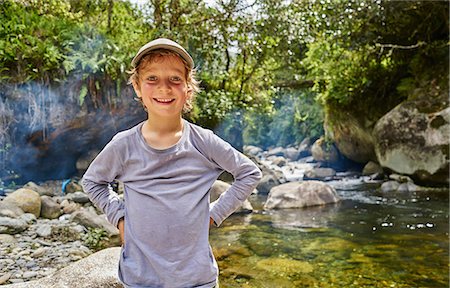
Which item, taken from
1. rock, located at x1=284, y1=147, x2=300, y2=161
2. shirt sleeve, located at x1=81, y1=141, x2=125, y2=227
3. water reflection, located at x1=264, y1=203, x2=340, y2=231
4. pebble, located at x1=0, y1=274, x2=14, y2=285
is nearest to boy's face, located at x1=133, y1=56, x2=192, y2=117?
shirt sleeve, located at x1=81, y1=141, x2=125, y2=227

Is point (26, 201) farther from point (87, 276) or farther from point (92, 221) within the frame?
point (87, 276)

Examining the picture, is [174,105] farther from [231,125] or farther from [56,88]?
[231,125]

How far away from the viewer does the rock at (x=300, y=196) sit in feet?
24.1

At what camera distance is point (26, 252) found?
3.96m

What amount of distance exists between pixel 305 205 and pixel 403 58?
5.70 meters

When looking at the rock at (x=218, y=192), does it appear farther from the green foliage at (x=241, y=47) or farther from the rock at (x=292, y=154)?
the rock at (x=292, y=154)

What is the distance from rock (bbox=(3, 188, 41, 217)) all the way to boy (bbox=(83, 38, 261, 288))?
4.45m

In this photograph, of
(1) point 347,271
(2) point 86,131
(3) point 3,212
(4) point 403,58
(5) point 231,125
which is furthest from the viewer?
(5) point 231,125

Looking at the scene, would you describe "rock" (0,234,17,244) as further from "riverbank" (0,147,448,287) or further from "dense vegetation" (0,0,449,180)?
"dense vegetation" (0,0,449,180)

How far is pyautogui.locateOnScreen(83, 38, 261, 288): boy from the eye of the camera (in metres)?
1.39

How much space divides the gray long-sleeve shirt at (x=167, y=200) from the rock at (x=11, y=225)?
12.0 feet

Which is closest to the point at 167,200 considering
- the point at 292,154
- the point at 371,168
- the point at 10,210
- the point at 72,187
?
the point at 10,210

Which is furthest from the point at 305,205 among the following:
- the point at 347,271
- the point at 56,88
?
the point at 56,88

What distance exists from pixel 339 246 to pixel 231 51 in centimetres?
768
